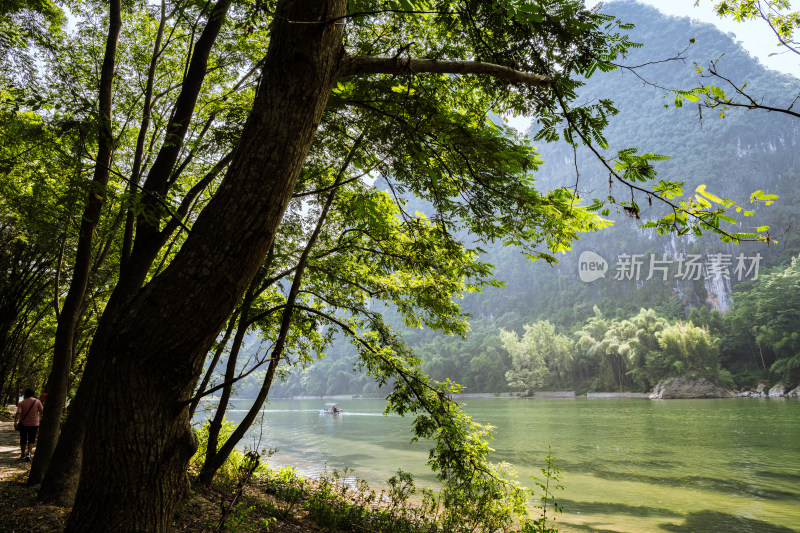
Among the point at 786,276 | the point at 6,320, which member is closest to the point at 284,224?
the point at 6,320

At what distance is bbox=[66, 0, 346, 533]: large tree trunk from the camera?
1527 mm

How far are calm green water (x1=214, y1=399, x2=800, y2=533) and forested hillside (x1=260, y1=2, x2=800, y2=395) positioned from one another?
74.3 ft

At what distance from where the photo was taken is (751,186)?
8794 cm

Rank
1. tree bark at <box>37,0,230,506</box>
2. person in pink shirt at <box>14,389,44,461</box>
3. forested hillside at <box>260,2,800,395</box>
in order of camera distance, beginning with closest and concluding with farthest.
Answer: tree bark at <box>37,0,230,506</box> < person in pink shirt at <box>14,389,44,461</box> < forested hillside at <box>260,2,800,395</box>

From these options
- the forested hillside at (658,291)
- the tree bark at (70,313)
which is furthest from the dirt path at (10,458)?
the forested hillside at (658,291)

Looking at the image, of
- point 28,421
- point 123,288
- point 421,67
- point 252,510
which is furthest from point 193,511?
point 28,421

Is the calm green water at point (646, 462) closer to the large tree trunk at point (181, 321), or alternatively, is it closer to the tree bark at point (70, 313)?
the large tree trunk at point (181, 321)

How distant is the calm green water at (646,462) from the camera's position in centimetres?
945

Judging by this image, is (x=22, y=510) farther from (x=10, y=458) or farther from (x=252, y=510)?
(x=10, y=458)

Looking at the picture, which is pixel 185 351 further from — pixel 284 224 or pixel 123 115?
pixel 123 115

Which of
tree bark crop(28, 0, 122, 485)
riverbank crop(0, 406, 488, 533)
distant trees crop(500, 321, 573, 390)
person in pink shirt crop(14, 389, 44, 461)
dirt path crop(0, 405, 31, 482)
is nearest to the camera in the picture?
riverbank crop(0, 406, 488, 533)

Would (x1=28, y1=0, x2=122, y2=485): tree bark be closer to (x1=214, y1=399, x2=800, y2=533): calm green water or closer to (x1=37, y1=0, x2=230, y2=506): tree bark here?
(x1=37, y1=0, x2=230, y2=506): tree bark

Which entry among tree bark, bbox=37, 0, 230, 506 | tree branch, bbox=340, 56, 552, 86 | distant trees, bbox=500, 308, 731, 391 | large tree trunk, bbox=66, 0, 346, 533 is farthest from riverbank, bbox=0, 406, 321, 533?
distant trees, bbox=500, 308, 731, 391

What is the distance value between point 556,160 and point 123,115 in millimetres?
144712
